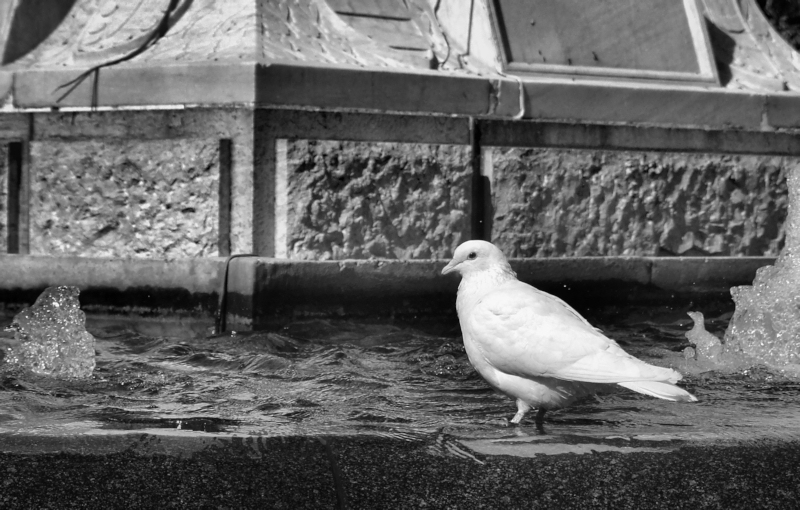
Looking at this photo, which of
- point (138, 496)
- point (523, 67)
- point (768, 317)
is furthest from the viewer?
point (523, 67)

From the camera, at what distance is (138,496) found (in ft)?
7.89

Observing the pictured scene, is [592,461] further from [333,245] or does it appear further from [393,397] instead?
[333,245]

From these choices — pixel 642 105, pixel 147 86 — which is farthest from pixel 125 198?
pixel 642 105

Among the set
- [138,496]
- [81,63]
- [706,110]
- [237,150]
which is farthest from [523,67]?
[138,496]

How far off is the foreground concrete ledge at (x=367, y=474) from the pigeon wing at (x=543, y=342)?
68 centimetres

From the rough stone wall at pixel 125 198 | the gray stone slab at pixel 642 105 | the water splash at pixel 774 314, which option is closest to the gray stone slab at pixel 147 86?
the rough stone wall at pixel 125 198

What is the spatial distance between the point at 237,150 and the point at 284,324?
100 cm

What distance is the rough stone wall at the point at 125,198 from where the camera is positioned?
19.1 ft

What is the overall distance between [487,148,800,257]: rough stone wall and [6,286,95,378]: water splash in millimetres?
2627

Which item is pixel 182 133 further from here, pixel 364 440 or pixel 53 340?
pixel 364 440

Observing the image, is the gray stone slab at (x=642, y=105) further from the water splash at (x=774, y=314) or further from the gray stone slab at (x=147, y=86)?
the gray stone slab at (x=147, y=86)

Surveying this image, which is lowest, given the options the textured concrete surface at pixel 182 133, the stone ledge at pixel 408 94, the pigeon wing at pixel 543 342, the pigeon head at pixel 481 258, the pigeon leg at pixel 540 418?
the pigeon leg at pixel 540 418

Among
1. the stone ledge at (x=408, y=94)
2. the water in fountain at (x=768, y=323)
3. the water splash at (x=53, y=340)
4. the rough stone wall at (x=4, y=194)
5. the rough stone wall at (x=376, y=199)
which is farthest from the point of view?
the rough stone wall at (x=4, y=194)

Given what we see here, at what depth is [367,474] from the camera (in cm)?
255
